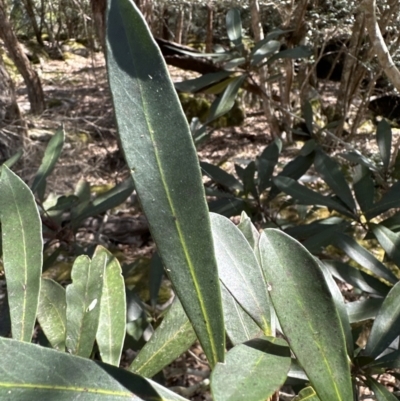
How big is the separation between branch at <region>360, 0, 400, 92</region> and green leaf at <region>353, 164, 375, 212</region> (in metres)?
0.23

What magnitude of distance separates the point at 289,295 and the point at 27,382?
0.20 metres

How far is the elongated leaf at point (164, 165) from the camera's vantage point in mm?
301

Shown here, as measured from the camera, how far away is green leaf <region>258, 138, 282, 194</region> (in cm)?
121

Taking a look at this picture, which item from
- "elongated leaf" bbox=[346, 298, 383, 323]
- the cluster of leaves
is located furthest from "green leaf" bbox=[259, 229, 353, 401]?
"elongated leaf" bbox=[346, 298, 383, 323]

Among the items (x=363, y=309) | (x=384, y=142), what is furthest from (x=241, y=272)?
(x=384, y=142)

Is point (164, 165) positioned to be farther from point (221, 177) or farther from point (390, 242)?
point (221, 177)

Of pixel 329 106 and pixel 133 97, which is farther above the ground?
pixel 133 97

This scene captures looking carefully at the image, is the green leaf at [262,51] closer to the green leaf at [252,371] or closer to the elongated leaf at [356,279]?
the elongated leaf at [356,279]

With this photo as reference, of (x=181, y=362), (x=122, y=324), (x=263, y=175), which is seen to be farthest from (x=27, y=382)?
(x=181, y=362)

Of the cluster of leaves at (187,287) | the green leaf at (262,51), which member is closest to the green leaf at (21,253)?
the cluster of leaves at (187,287)

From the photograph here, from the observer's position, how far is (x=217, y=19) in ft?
17.9

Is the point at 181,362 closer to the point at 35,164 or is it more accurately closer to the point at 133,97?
the point at 133,97

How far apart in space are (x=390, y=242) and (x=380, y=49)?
0.39m

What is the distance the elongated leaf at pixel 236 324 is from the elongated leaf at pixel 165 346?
47 mm
